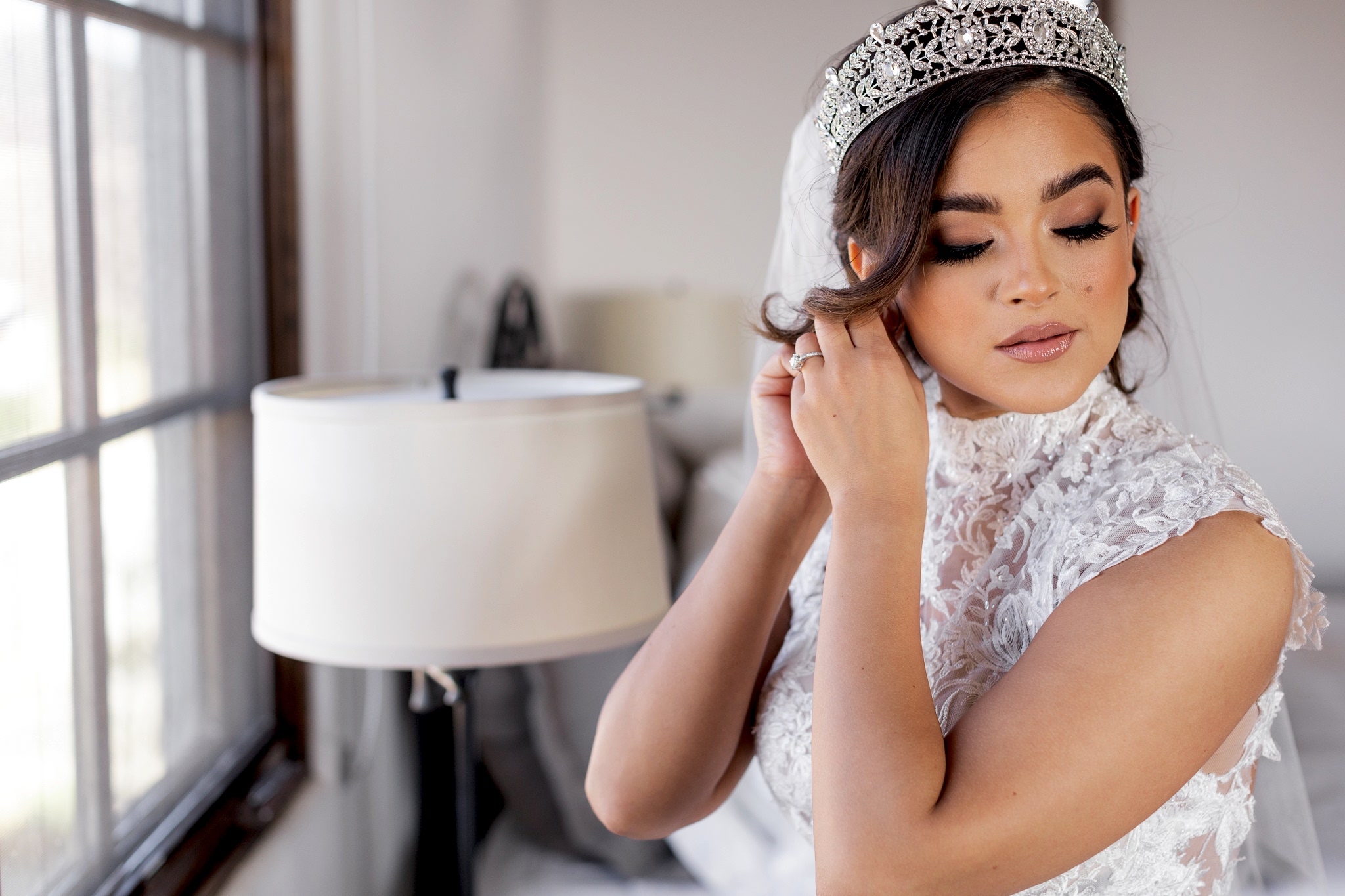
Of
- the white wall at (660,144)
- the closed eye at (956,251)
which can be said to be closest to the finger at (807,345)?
the closed eye at (956,251)

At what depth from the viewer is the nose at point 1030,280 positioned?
83 centimetres

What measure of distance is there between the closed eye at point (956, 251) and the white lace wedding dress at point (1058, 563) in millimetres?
199

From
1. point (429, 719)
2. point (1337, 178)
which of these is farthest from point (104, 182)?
point (1337, 178)

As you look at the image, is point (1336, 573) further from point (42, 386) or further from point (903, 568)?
point (42, 386)

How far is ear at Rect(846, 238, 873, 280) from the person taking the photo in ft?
3.12

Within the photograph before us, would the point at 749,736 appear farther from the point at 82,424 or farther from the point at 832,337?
the point at 82,424

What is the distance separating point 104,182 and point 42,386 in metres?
0.30

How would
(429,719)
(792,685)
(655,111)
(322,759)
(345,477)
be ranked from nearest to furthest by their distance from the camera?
(792,685) → (345,477) → (322,759) → (429,719) → (655,111)

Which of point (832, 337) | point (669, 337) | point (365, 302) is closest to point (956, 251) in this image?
point (832, 337)

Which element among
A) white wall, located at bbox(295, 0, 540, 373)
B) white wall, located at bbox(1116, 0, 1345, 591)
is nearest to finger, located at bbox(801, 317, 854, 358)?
white wall, located at bbox(1116, 0, 1345, 591)

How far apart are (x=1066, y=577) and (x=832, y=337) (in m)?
0.28

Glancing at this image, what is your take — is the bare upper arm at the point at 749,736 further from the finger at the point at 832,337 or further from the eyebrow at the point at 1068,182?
the eyebrow at the point at 1068,182

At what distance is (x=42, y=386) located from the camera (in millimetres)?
1144

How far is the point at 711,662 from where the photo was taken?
1.03 meters
